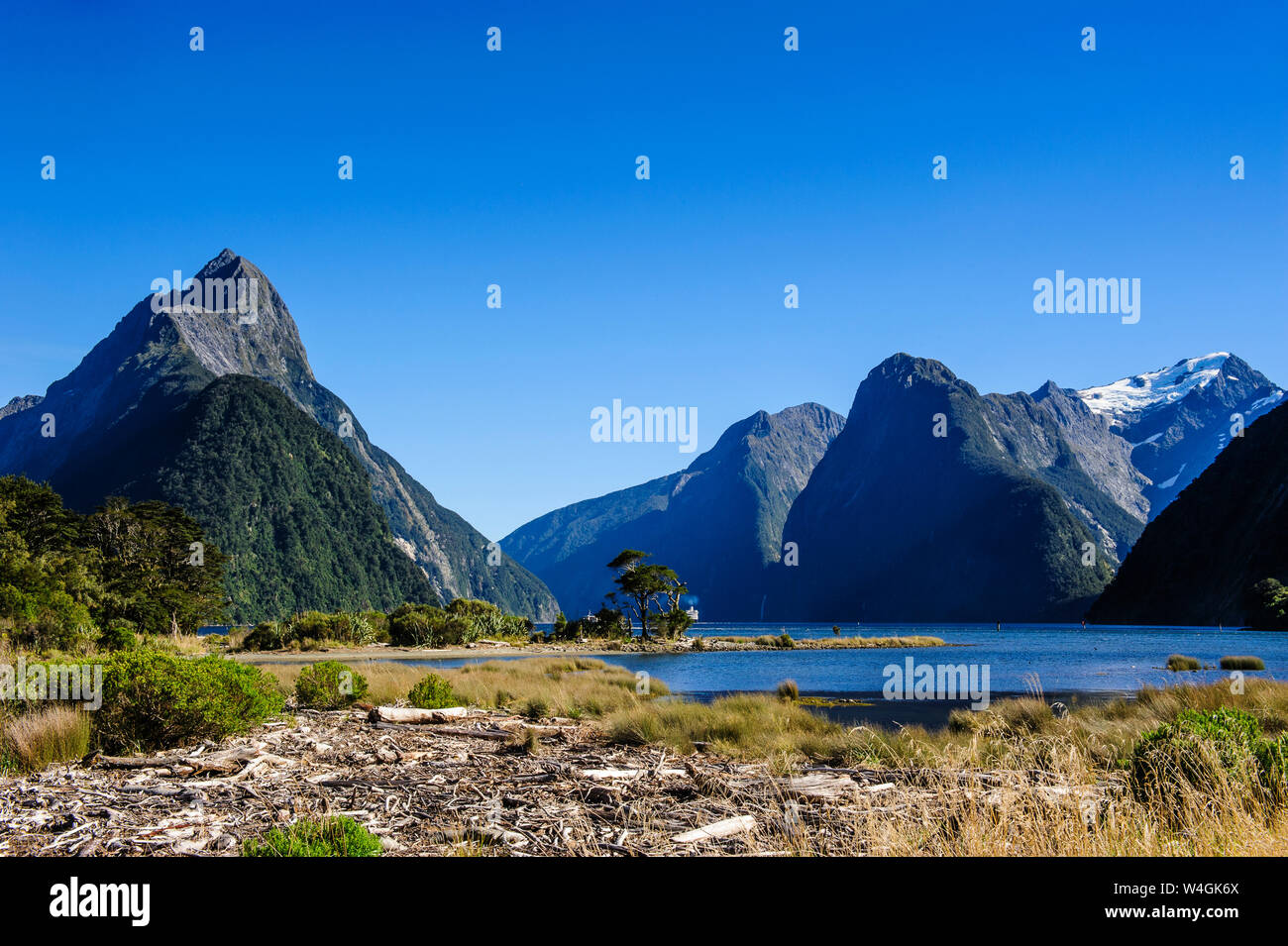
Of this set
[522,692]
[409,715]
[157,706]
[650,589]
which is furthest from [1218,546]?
[157,706]

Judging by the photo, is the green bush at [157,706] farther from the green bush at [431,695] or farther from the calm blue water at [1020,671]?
the calm blue water at [1020,671]

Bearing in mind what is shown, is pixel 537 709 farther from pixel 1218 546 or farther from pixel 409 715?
pixel 1218 546

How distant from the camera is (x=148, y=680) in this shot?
11.2m

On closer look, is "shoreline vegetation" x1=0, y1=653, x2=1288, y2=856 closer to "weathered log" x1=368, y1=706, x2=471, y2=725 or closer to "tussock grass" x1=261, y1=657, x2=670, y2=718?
"weathered log" x1=368, y1=706, x2=471, y2=725

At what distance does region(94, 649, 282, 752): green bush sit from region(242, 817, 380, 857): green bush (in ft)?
18.0

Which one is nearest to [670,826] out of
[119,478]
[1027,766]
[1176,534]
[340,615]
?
[1027,766]

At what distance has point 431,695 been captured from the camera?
1805 centimetres

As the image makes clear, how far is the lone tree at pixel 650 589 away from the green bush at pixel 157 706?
63.6 metres

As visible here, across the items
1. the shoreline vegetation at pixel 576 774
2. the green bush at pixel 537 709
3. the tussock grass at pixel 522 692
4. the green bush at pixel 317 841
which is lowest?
the tussock grass at pixel 522 692

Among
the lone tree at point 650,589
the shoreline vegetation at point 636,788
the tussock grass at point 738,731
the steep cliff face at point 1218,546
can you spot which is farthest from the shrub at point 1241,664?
the steep cliff face at point 1218,546

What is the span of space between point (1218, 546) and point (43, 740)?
14182 centimetres

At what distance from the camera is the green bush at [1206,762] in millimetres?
7668
